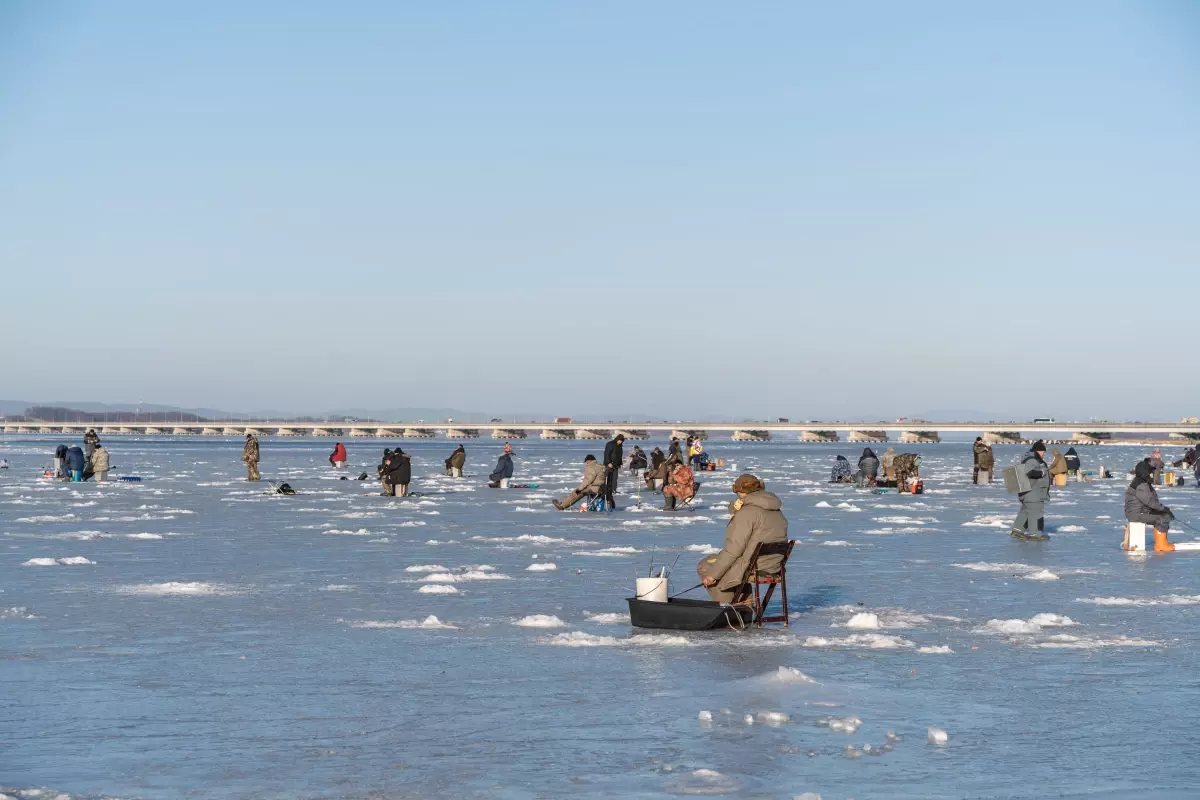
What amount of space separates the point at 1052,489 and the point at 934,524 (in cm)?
1743

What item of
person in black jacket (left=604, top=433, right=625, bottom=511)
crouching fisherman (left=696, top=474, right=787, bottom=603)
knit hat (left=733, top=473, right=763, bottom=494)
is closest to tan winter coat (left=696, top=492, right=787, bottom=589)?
crouching fisherman (left=696, top=474, right=787, bottom=603)

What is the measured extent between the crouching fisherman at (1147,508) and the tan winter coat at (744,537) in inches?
411

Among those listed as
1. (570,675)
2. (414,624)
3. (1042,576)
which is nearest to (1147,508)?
(1042,576)

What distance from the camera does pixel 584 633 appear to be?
1282 cm

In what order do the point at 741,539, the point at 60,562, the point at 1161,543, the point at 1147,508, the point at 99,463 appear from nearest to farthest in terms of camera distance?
1. the point at 741,539
2. the point at 60,562
3. the point at 1147,508
4. the point at 1161,543
5. the point at 99,463

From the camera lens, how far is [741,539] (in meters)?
12.8

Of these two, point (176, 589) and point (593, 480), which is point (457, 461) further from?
point (176, 589)

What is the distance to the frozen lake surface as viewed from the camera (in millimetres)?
7711

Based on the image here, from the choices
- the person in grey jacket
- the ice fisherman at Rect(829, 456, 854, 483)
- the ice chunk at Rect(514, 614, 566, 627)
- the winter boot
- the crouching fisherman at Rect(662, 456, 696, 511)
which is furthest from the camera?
the ice fisherman at Rect(829, 456, 854, 483)

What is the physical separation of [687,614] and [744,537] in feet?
2.94

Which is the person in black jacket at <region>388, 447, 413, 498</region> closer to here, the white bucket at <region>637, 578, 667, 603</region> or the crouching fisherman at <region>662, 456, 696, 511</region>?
the crouching fisherman at <region>662, 456, 696, 511</region>

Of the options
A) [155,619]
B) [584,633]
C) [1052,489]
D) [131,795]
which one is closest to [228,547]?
[155,619]

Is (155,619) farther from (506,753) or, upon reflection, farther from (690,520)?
(690,520)

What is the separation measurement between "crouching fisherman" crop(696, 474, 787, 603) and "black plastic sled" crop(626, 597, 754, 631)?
5.8 inches
